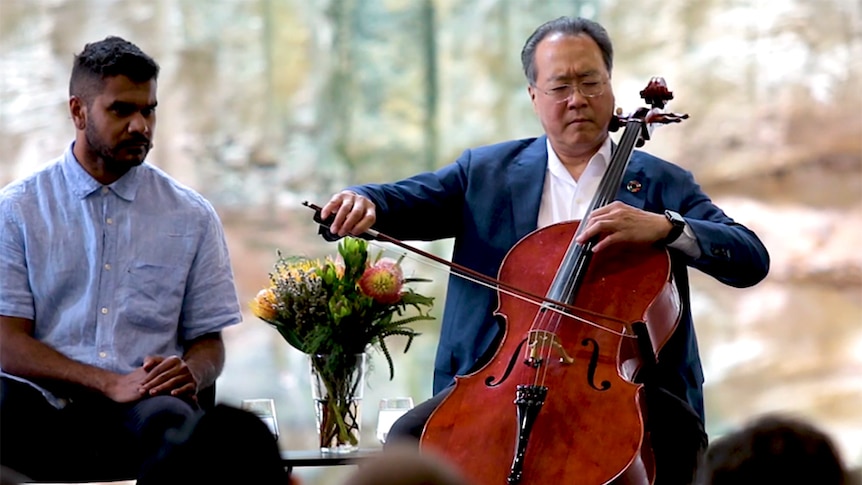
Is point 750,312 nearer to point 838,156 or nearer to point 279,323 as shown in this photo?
point 838,156

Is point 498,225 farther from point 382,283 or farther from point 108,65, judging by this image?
point 108,65

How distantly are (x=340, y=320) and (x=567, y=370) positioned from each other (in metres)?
0.64

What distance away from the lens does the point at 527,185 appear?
299 centimetres

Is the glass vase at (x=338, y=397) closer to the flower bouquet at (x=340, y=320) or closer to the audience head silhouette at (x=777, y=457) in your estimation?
the flower bouquet at (x=340, y=320)

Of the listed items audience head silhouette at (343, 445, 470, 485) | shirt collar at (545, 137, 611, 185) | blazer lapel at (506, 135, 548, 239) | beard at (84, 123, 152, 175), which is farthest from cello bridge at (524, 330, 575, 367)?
audience head silhouette at (343, 445, 470, 485)

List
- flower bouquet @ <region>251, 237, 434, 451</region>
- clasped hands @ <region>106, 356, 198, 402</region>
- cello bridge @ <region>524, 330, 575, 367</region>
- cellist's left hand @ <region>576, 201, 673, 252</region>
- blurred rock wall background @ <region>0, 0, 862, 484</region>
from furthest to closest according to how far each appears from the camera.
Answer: blurred rock wall background @ <region>0, 0, 862, 484</region>, flower bouquet @ <region>251, 237, 434, 451</region>, clasped hands @ <region>106, 356, 198, 402</region>, cellist's left hand @ <region>576, 201, 673, 252</region>, cello bridge @ <region>524, 330, 575, 367</region>

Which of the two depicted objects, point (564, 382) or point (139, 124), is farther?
point (139, 124)

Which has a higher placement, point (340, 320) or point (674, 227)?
point (674, 227)

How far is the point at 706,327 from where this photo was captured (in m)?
5.43

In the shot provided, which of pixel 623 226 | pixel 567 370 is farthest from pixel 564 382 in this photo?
pixel 623 226

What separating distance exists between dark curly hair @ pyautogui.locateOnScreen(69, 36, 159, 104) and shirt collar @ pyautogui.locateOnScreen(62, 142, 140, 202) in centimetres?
14

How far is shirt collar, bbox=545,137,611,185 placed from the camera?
3.00 metres

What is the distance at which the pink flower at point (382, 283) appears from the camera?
2971 millimetres

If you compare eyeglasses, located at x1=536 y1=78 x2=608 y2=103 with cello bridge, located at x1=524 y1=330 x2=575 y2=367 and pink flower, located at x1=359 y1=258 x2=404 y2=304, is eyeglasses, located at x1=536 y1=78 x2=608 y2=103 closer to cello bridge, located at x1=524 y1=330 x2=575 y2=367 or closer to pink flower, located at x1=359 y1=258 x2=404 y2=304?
pink flower, located at x1=359 y1=258 x2=404 y2=304
